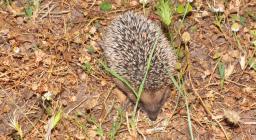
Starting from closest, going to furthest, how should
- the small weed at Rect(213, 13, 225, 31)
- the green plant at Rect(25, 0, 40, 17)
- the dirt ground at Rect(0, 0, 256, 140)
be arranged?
the dirt ground at Rect(0, 0, 256, 140) → the small weed at Rect(213, 13, 225, 31) → the green plant at Rect(25, 0, 40, 17)

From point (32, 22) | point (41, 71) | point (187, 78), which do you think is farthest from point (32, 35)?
point (187, 78)

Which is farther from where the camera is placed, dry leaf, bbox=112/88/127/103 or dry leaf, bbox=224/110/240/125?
dry leaf, bbox=112/88/127/103

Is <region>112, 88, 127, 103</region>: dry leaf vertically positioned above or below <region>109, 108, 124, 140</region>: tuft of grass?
above

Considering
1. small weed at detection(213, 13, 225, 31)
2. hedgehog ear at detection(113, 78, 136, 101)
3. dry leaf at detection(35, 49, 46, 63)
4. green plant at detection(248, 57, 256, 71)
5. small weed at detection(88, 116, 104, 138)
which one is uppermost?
small weed at detection(213, 13, 225, 31)

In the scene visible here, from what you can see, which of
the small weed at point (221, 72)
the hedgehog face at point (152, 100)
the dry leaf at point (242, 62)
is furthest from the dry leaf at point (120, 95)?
the dry leaf at point (242, 62)

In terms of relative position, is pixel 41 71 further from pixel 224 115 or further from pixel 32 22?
pixel 224 115

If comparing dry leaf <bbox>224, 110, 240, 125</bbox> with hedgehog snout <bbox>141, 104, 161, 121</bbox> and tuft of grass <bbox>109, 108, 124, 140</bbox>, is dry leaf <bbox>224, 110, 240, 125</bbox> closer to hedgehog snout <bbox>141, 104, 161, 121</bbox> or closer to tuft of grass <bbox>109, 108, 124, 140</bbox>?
hedgehog snout <bbox>141, 104, 161, 121</bbox>

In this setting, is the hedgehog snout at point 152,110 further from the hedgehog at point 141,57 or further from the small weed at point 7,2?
the small weed at point 7,2

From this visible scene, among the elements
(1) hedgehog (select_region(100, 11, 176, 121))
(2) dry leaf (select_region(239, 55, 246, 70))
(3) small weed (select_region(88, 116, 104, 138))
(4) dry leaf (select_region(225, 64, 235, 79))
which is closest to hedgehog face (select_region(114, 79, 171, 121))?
(1) hedgehog (select_region(100, 11, 176, 121))
